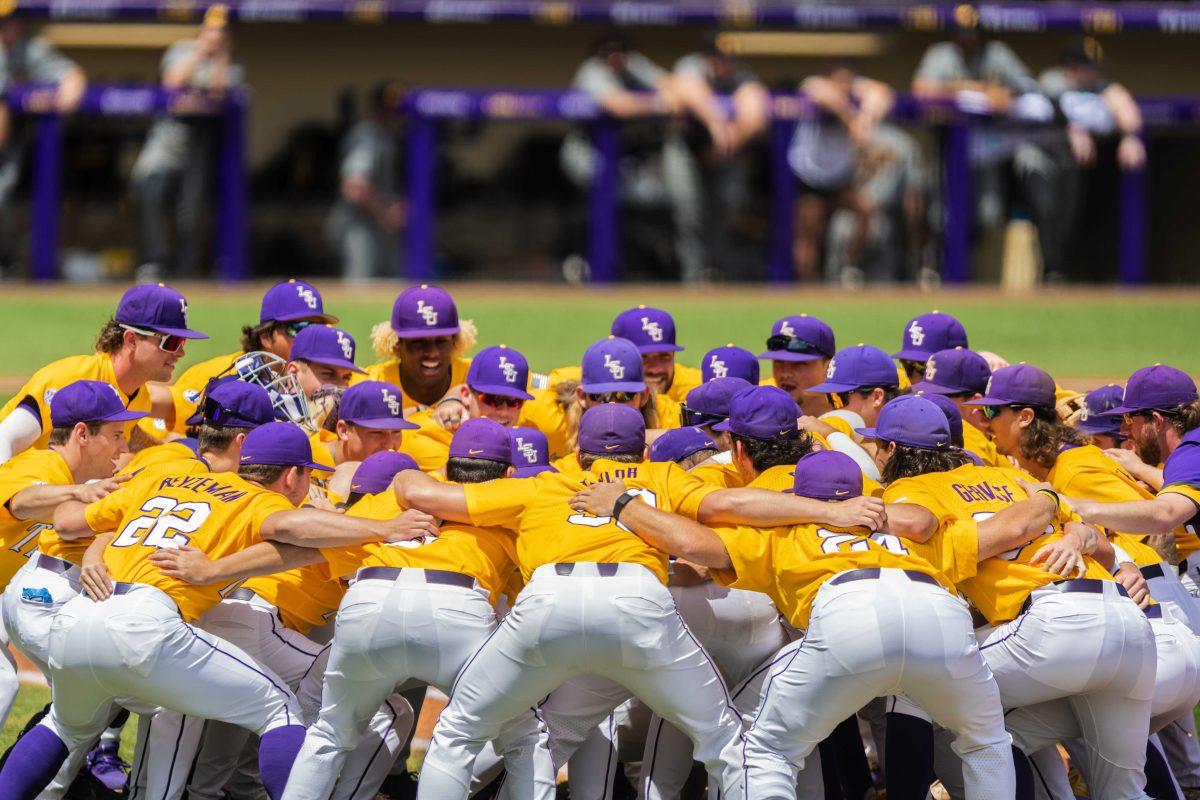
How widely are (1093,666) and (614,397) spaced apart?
224 cm

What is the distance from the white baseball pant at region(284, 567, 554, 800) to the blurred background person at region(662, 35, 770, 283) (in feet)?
24.1

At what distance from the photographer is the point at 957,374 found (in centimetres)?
707

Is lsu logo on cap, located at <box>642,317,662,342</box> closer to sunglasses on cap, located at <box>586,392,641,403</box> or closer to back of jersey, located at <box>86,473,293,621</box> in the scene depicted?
sunglasses on cap, located at <box>586,392,641,403</box>

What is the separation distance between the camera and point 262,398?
6180mm

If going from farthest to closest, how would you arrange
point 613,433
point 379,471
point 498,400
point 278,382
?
point 278,382
point 498,400
point 379,471
point 613,433

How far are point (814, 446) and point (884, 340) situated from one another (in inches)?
197

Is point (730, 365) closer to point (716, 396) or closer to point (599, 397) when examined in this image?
point (599, 397)

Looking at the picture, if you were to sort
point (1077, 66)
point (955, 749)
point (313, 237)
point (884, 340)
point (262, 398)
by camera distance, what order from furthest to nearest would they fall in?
point (313, 237), point (1077, 66), point (884, 340), point (262, 398), point (955, 749)

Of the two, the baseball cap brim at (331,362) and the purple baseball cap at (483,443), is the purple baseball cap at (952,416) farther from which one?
the baseball cap brim at (331,362)

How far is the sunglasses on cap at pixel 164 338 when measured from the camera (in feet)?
23.4

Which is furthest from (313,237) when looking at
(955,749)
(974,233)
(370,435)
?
(955,749)

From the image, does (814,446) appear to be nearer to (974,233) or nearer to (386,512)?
(386,512)

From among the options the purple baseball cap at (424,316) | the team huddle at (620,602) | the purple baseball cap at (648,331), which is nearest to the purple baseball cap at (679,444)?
the team huddle at (620,602)

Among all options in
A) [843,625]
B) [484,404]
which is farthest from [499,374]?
[843,625]
